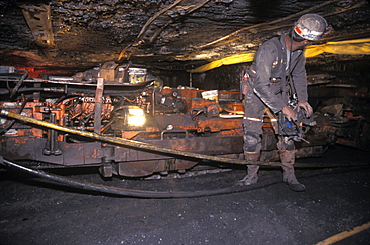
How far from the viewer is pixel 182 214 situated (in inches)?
112

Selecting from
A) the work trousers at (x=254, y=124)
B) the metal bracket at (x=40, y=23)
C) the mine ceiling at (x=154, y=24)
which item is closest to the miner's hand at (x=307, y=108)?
the work trousers at (x=254, y=124)

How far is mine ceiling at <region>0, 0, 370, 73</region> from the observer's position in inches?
114

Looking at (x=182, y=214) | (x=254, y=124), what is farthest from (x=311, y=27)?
(x=182, y=214)

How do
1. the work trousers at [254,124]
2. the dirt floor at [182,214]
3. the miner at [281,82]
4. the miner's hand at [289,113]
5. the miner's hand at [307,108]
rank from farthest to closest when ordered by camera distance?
the work trousers at [254,124] → the miner's hand at [307,108] → the miner's hand at [289,113] → the miner at [281,82] → the dirt floor at [182,214]

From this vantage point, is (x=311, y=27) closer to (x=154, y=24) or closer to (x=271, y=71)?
(x=271, y=71)

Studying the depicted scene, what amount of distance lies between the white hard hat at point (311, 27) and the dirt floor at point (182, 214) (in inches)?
88.4

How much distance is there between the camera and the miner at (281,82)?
298 centimetres

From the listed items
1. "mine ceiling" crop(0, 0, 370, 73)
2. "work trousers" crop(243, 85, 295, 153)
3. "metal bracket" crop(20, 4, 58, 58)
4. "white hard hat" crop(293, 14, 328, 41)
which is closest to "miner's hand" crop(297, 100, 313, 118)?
"work trousers" crop(243, 85, 295, 153)

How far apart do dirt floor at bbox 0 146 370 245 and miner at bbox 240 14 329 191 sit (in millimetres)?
516

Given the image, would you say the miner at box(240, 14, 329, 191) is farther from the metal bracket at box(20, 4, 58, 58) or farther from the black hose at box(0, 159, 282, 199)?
the metal bracket at box(20, 4, 58, 58)

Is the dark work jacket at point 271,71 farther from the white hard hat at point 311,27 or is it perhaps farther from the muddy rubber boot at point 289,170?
the muddy rubber boot at point 289,170

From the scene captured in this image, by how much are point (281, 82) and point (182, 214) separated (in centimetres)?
235

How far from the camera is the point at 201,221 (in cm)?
270

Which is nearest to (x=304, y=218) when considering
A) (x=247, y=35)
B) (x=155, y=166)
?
(x=155, y=166)
